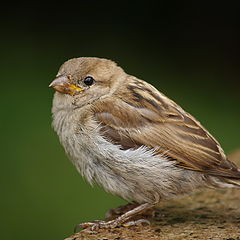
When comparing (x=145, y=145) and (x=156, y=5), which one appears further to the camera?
(x=156, y=5)

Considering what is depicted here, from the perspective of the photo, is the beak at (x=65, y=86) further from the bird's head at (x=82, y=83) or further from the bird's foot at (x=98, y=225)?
the bird's foot at (x=98, y=225)

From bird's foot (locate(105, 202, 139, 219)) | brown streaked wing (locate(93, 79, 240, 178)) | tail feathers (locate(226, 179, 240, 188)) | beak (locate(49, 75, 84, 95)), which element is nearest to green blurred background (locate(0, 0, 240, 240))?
bird's foot (locate(105, 202, 139, 219))

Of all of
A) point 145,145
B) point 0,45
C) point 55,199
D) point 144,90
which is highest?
point 0,45

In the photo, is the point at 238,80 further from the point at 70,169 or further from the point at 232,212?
the point at 232,212

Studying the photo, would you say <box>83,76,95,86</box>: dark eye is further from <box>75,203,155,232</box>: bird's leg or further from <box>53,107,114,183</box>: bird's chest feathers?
<box>75,203,155,232</box>: bird's leg

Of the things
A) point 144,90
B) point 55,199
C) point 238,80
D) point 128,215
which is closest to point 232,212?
point 128,215

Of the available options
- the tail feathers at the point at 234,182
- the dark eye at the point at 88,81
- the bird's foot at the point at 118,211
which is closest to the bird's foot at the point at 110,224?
the bird's foot at the point at 118,211
